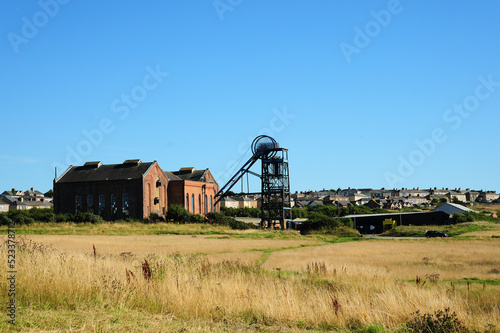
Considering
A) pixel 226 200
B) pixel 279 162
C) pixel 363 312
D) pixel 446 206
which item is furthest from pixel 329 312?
pixel 226 200

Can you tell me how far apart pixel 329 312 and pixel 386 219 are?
7261 centimetres

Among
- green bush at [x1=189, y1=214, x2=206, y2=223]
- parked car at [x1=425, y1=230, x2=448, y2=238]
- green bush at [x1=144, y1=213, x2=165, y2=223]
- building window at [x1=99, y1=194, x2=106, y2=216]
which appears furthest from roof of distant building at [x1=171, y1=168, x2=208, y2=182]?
parked car at [x1=425, y1=230, x2=448, y2=238]

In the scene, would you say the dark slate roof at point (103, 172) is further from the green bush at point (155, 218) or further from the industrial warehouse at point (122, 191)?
the green bush at point (155, 218)

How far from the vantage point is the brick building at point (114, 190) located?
72375 millimetres

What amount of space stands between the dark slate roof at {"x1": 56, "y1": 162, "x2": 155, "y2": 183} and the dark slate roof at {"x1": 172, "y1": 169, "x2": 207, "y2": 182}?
1312 centimetres

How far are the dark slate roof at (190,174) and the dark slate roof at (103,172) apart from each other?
13.1 m

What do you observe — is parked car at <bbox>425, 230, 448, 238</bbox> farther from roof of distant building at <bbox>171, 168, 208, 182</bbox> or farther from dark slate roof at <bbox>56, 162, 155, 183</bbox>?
roof of distant building at <bbox>171, 168, 208, 182</bbox>

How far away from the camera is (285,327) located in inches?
371

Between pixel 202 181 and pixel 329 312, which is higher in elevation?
pixel 202 181

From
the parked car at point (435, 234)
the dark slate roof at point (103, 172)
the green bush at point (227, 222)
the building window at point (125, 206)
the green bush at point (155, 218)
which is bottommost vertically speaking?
the parked car at point (435, 234)

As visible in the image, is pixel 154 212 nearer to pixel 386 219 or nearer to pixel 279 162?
pixel 279 162

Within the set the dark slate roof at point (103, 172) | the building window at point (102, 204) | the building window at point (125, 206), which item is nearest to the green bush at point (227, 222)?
the building window at point (125, 206)

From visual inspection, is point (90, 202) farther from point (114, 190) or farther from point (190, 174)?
point (190, 174)

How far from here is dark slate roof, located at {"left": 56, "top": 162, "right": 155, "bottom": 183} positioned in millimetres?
73875
